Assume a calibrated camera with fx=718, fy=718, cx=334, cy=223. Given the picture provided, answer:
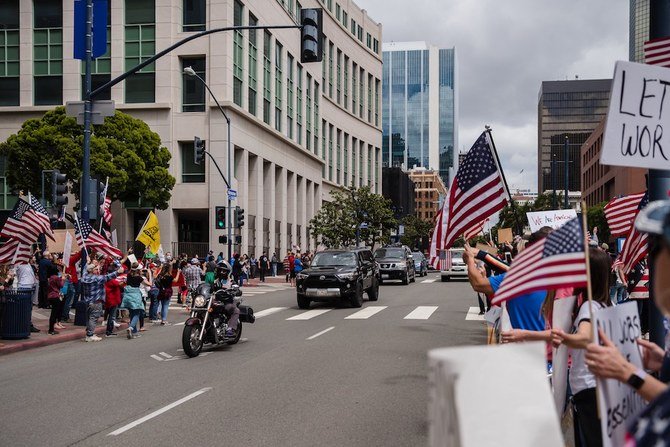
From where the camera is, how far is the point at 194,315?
43.4 feet

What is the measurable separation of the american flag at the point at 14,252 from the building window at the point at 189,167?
3011 cm

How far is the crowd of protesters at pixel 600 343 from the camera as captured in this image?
196 centimetres

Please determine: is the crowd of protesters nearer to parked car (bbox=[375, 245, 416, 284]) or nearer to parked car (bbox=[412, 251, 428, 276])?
parked car (bbox=[375, 245, 416, 284])

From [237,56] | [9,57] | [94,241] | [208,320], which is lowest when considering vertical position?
[208,320]

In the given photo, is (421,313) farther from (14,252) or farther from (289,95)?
(289,95)

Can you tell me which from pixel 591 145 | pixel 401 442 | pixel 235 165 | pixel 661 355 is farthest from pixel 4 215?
pixel 591 145

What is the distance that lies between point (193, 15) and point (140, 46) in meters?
3.92

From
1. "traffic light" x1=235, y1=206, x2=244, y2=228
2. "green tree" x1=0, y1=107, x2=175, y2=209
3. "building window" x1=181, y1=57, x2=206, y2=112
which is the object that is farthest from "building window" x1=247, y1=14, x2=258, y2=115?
"traffic light" x1=235, y1=206, x2=244, y2=228

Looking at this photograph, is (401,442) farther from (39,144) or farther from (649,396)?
(39,144)

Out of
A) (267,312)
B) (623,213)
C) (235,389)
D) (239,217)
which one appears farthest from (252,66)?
(235,389)

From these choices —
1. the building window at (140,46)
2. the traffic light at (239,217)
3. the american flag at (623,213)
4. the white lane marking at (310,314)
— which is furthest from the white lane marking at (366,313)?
the building window at (140,46)

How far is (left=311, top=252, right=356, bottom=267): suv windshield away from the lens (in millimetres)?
23781

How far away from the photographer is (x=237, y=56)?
47031 millimetres

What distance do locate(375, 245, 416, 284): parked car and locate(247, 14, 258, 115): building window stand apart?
1657 centimetres
